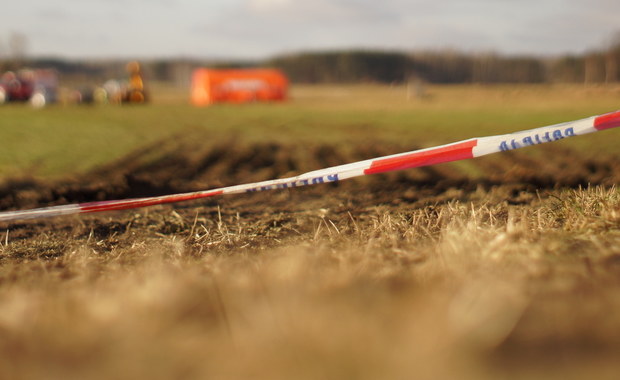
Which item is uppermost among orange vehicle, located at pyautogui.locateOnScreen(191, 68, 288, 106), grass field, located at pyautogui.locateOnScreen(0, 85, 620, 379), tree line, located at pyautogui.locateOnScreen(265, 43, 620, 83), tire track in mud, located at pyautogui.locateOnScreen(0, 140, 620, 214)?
grass field, located at pyautogui.locateOnScreen(0, 85, 620, 379)

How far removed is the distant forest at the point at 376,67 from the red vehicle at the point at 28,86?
248 feet

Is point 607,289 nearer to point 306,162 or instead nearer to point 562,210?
point 562,210

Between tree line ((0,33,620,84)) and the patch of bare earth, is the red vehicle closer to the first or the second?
the patch of bare earth

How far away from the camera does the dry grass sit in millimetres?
1544

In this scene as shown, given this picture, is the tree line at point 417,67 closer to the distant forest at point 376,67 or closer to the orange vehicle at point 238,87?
the distant forest at point 376,67

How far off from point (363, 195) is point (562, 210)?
2755 mm

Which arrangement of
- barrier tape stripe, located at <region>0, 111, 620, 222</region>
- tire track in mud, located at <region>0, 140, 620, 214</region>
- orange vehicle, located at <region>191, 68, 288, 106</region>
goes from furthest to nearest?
orange vehicle, located at <region>191, 68, 288, 106</region>
tire track in mud, located at <region>0, 140, 620, 214</region>
barrier tape stripe, located at <region>0, 111, 620, 222</region>

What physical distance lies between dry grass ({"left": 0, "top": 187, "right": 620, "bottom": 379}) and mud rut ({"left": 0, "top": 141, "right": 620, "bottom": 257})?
63.3 inches

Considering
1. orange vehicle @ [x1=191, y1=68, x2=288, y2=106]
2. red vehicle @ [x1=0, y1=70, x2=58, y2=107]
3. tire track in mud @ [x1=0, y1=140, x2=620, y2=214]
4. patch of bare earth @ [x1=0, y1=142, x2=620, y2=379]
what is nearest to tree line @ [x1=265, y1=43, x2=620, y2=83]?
orange vehicle @ [x1=191, y1=68, x2=288, y2=106]

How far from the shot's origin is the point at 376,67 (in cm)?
14738

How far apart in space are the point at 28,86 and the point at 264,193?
40.2 metres

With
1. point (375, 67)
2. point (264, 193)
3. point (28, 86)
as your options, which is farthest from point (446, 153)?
point (375, 67)

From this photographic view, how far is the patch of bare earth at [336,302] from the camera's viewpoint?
61.4 inches

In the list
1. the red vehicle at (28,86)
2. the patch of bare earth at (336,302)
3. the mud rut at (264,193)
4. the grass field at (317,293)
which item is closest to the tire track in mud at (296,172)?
the mud rut at (264,193)
